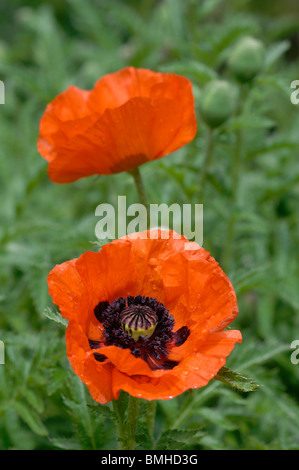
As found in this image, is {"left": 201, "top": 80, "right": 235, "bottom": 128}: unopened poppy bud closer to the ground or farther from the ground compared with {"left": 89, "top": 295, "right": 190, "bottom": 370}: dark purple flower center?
farther from the ground

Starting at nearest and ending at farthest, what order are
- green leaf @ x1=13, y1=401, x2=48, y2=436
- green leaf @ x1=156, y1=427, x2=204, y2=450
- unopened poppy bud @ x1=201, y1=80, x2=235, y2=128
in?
green leaf @ x1=156, y1=427, x2=204, y2=450, green leaf @ x1=13, y1=401, x2=48, y2=436, unopened poppy bud @ x1=201, y1=80, x2=235, y2=128

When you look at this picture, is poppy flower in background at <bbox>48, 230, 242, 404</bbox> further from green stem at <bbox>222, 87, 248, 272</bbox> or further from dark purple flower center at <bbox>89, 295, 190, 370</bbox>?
green stem at <bbox>222, 87, 248, 272</bbox>

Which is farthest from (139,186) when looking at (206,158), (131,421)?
(131,421)

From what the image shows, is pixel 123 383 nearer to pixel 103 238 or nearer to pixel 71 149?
pixel 103 238

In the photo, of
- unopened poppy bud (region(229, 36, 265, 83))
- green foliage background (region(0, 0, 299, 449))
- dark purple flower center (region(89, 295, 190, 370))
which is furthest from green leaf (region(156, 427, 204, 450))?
unopened poppy bud (region(229, 36, 265, 83))

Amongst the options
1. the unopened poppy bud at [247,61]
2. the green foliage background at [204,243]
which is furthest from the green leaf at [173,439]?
the unopened poppy bud at [247,61]

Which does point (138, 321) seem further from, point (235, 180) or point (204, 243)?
point (235, 180)
